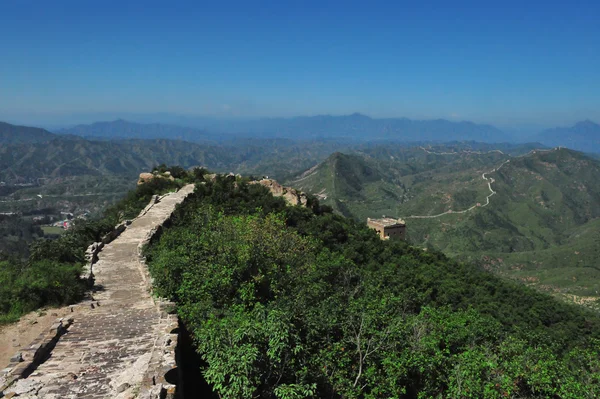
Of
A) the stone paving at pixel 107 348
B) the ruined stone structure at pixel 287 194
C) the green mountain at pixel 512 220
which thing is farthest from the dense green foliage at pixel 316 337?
the green mountain at pixel 512 220

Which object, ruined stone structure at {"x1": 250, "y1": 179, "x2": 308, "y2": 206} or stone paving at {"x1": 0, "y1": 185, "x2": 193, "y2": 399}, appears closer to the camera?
stone paving at {"x1": 0, "y1": 185, "x2": 193, "y2": 399}

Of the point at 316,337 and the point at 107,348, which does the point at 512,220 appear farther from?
the point at 107,348

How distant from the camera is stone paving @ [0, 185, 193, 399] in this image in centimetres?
818

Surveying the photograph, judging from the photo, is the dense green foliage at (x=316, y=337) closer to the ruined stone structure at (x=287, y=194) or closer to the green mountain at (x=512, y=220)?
the ruined stone structure at (x=287, y=194)

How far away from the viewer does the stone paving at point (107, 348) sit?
322 inches

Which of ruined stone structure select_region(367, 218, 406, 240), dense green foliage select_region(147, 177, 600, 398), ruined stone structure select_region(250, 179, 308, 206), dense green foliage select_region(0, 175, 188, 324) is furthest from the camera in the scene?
ruined stone structure select_region(367, 218, 406, 240)

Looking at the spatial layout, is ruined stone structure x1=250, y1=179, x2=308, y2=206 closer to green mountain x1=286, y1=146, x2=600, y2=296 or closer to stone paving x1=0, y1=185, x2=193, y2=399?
stone paving x1=0, y1=185, x2=193, y2=399

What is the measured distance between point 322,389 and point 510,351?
6956 mm

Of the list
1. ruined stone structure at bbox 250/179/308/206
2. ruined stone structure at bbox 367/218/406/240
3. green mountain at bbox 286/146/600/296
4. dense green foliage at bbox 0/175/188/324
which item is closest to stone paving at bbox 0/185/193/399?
dense green foliage at bbox 0/175/188/324

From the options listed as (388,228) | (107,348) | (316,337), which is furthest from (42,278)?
(388,228)

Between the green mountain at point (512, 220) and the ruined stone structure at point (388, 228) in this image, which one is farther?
the green mountain at point (512, 220)

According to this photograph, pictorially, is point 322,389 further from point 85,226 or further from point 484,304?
point 484,304

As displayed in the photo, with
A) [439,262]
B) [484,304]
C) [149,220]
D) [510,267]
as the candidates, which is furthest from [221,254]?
[510,267]

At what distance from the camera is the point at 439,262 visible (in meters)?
39.7
